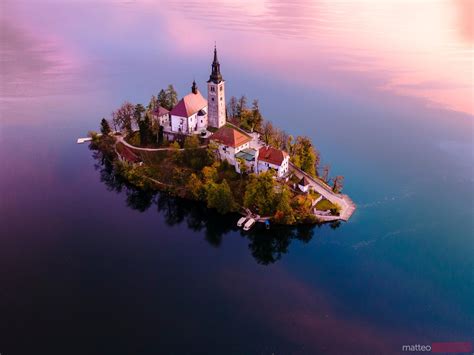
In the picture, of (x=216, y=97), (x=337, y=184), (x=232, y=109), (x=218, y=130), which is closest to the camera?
(x=337, y=184)

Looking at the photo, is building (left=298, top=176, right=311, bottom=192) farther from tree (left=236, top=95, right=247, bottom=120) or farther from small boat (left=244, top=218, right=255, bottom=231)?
tree (left=236, top=95, right=247, bottom=120)

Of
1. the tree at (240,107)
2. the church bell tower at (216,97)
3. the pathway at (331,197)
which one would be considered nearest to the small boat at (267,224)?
the pathway at (331,197)

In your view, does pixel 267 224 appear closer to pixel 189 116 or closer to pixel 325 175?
pixel 325 175

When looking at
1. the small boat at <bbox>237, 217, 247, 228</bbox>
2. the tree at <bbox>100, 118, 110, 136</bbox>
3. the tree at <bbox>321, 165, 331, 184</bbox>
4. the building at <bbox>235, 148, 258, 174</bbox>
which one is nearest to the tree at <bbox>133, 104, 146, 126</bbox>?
the tree at <bbox>100, 118, 110, 136</bbox>

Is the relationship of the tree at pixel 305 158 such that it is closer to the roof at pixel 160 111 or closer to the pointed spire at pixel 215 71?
the pointed spire at pixel 215 71

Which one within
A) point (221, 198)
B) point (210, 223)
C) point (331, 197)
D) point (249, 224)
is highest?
point (221, 198)

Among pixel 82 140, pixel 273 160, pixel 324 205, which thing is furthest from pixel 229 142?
pixel 82 140
